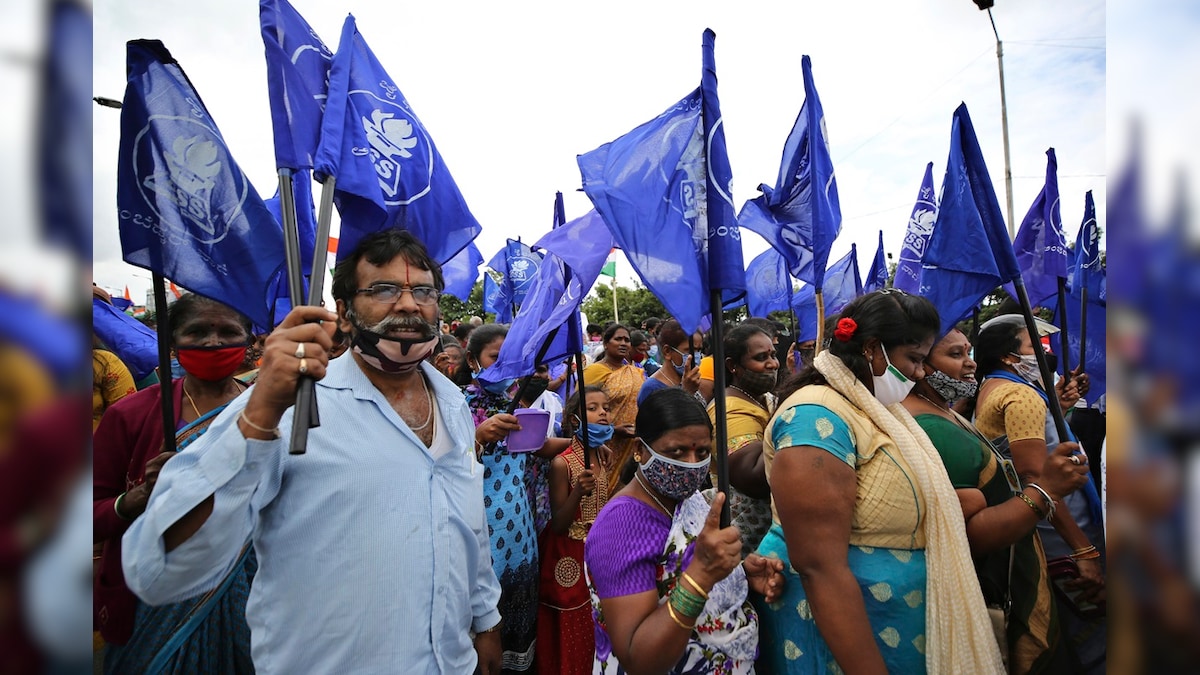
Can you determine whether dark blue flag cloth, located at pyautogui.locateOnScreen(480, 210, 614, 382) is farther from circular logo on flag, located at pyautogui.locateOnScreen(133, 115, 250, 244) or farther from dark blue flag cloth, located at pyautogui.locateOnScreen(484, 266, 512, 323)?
dark blue flag cloth, located at pyautogui.locateOnScreen(484, 266, 512, 323)

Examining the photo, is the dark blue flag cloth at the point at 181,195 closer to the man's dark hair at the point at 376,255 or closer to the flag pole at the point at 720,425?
the man's dark hair at the point at 376,255

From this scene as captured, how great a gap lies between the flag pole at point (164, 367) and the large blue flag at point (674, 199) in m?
1.73

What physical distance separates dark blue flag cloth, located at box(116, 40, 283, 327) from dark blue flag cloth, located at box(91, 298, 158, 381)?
2.46 meters

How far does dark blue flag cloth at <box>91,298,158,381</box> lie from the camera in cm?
465

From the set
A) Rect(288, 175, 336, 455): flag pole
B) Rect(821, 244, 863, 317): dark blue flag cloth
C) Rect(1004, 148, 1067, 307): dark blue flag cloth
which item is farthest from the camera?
Rect(821, 244, 863, 317): dark blue flag cloth

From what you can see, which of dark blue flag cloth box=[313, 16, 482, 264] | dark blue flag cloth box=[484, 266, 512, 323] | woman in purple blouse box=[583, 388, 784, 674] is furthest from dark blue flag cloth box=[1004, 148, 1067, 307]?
dark blue flag cloth box=[484, 266, 512, 323]

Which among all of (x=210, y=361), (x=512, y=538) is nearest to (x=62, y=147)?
(x=210, y=361)

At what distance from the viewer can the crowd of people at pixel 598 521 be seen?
6.00 feet

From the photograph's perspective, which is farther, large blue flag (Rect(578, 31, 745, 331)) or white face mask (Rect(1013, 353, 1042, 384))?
white face mask (Rect(1013, 353, 1042, 384))

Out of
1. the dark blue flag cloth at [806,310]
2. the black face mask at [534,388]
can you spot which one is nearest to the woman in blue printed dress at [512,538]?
the black face mask at [534,388]

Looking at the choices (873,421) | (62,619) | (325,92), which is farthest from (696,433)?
(62,619)

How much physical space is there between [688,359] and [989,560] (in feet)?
10.6

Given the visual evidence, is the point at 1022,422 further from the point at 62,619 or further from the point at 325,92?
the point at 62,619

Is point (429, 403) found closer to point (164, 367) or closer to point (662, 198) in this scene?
point (164, 367)
